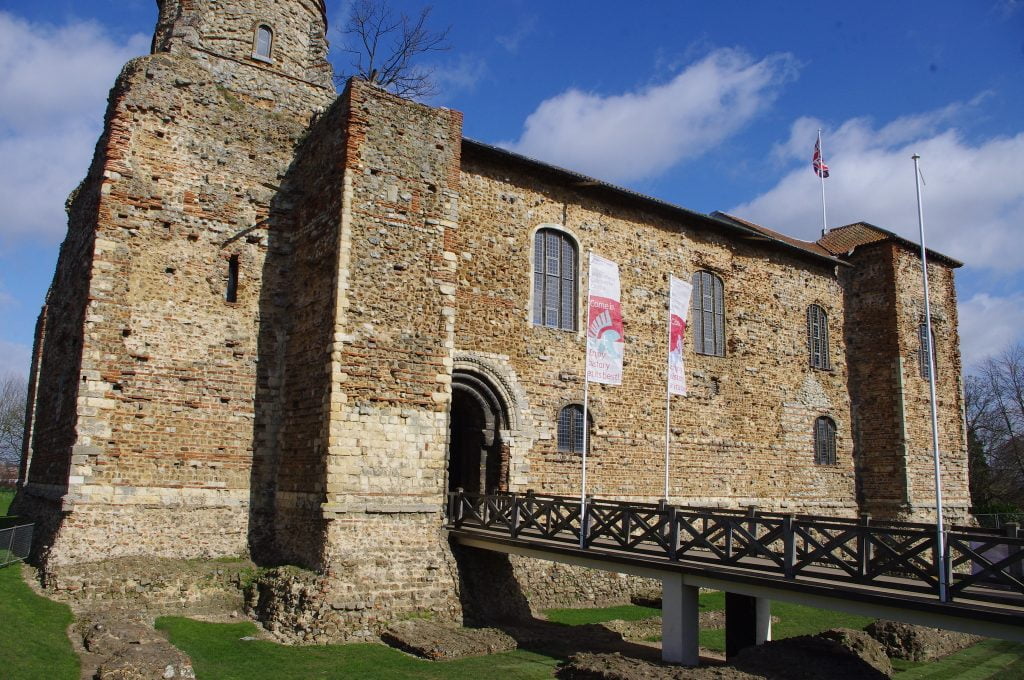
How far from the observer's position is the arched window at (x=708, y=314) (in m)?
21.9

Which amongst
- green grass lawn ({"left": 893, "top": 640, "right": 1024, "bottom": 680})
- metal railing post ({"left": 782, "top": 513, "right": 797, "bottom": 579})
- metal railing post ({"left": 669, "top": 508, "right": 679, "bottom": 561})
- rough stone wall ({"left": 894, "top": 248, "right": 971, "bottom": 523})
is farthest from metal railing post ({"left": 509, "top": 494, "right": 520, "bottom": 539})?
rough stone wall ({"left": 894, "top": 248, "right": 971, "bottom": 523})

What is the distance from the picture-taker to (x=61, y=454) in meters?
15.4

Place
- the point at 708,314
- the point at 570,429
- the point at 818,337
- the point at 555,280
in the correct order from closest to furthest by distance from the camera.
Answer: the point at 570,429
the point at 555,280
the point at 708,314
the point at 818,337

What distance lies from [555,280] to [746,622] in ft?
30.2

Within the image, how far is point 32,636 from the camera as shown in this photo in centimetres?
1092

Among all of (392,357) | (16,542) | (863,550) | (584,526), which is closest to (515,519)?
(584,526)

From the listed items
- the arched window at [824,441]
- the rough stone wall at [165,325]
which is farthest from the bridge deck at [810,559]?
the arched window at [824,441]

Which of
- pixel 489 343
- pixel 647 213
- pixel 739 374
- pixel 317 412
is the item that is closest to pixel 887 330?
pixel 739 374

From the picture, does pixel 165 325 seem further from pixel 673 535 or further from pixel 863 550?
pixel 863 550

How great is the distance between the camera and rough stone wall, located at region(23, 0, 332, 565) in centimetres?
1414

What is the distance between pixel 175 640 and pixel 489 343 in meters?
8.40

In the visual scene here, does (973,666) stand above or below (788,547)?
below

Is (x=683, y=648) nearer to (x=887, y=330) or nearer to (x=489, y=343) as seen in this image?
(x=489, y=343)

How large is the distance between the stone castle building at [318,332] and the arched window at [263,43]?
0.16 feet
